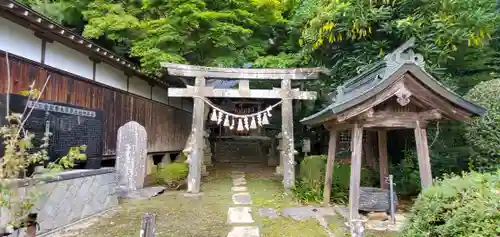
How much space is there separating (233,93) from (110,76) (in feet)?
14.0

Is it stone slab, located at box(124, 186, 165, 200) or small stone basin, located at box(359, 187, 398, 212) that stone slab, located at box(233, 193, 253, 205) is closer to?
stone slab, located at box(124, 186, 165, 200)

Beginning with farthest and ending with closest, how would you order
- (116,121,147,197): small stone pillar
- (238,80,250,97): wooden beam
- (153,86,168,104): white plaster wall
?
(153,86,168,104): white plaster wall < (238,80,250,97): wooden beam < (116,121,147,197): small stone pillar

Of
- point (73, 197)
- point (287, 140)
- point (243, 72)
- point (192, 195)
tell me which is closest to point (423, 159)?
point (287, 140)

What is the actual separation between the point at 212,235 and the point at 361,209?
3445 mm

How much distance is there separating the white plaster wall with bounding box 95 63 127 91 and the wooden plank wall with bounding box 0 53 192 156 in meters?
0.23

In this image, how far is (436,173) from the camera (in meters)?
8.51

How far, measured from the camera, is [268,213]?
7.43m

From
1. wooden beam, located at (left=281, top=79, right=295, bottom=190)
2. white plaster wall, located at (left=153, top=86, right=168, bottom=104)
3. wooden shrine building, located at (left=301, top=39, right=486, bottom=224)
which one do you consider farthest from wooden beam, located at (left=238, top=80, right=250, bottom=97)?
white plaster wall, located at (left=153, top=86, right=168, bottom=104)

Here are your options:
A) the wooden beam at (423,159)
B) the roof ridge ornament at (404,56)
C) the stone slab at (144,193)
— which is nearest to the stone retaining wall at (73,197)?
the stone slab at (144,193)

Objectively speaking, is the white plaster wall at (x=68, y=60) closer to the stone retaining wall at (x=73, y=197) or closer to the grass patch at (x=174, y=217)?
the stone retaining wall at (x=73, y=197)

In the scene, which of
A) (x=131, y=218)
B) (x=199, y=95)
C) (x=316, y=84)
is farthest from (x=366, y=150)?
(x=131, y=218)

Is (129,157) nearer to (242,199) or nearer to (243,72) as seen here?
(242,199)

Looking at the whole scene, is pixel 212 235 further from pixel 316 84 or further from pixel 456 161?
pixel 316 84

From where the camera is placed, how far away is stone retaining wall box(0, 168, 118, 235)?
17.5 feet
